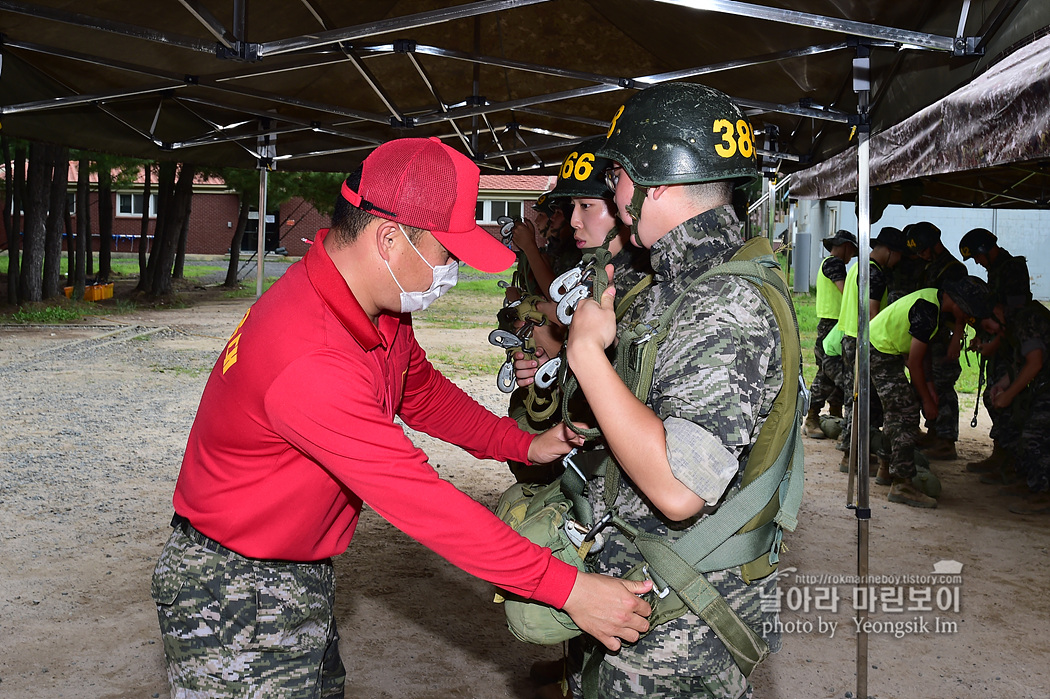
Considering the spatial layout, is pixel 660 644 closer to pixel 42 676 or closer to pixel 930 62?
pixel 930 62

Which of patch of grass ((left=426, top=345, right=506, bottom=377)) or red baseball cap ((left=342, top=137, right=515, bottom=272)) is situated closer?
red baseball cap ((left=342, top=137, right=515, bottom=272))

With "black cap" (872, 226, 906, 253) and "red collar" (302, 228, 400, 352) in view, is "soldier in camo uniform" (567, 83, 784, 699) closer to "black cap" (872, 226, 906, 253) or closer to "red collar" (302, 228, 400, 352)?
"red collar" (302, 228, 400, 352)

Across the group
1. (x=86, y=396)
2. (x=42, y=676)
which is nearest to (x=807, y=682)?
(x=42, y=676)

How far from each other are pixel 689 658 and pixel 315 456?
1010 millimetres

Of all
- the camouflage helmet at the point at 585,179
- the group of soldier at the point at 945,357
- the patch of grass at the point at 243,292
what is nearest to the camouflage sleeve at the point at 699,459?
the camouflage helmet at the point at 585,179

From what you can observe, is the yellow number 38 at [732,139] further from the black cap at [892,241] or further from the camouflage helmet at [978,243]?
the black cap at [892,241]

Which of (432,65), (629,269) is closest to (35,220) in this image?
(432,65)

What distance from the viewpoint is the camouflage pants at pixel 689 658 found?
2.01 meters

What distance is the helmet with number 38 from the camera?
1991 mm

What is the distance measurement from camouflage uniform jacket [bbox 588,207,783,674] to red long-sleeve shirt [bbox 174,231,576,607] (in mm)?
290

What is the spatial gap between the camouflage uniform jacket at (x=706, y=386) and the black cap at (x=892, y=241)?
6.97 m

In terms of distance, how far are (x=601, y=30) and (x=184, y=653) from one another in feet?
13.4

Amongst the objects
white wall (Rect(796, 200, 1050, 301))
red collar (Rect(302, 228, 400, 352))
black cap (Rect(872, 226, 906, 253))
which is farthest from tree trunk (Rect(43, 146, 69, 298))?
red collar (Rect(302, 228, 400, 352))

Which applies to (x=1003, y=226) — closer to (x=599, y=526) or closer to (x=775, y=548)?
(x=775, y=548)
